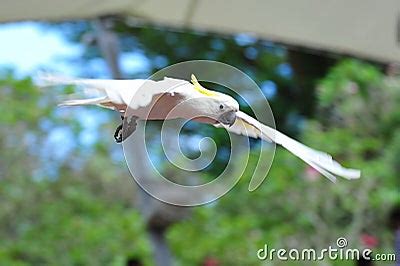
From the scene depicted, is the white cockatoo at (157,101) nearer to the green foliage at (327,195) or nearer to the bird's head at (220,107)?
the bird's head at (220,107)

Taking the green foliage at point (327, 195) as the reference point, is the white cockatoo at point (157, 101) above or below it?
below

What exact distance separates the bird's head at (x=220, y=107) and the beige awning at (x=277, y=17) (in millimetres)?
967

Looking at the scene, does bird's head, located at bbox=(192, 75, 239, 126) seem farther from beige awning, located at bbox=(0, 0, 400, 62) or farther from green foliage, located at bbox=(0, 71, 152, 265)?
green foliage, located at bbox=(0, 71, 152, 265)

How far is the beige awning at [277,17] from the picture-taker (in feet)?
4.77

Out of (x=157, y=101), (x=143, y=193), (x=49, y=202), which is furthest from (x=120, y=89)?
(x=49, y=202)

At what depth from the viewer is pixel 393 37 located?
157 cm

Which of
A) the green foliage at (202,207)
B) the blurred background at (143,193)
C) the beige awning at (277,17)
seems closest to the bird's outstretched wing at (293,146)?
the beige awning at (277,17)

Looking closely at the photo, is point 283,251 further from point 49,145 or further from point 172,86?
point 172,86

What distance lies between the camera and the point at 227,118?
0.45 meters

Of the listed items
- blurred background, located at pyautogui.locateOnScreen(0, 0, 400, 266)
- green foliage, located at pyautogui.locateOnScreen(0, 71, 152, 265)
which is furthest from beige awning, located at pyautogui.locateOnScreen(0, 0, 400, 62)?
green foliage, located at pyautogui.locateOnScreen(0, 71, 152, 265)

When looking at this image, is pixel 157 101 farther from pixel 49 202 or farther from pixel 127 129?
pixel 49 202

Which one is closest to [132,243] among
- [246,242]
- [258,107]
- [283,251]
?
[246,242]

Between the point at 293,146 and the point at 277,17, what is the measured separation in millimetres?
1090

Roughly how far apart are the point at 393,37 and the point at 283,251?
690 millimetres
